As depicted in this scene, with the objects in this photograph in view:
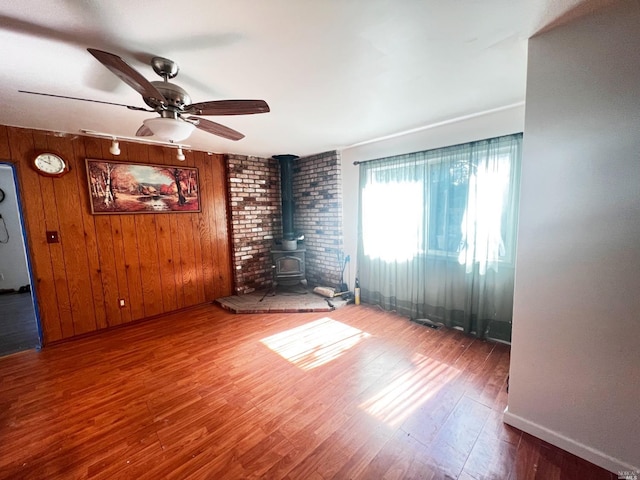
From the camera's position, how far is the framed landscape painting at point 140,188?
318 cm

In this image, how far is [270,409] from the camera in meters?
1.92

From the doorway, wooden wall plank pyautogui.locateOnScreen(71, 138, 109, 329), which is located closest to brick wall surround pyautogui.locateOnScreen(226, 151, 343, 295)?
wooden wall plank pyautogui.locateOnScreen(71, 138, 109, 329)

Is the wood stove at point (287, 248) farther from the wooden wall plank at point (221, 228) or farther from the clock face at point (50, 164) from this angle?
the clock face at point (50, 164)

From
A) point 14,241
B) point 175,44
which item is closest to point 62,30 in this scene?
point 175,44

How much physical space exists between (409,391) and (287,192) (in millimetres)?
3489

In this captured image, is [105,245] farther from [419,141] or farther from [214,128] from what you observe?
[419,141]

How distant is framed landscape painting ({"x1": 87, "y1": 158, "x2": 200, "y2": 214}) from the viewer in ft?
10.4

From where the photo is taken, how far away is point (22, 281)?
509 cm

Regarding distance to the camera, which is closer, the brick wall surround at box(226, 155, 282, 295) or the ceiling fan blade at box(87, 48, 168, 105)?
the ceiling fan blade at box(87, 48, 168, 105)

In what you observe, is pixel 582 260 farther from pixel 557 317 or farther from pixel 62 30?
pixel 62 30

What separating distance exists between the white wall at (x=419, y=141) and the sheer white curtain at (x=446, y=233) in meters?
0.12

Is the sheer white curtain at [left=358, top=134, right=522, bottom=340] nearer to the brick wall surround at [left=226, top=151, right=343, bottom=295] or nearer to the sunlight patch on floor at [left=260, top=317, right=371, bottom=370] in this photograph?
the brick wall surround at [left=226, top=151, right=343, bottom=295]

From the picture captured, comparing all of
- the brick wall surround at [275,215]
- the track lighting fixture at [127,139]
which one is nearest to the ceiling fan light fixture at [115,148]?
the track lighting fixture at [127,139]

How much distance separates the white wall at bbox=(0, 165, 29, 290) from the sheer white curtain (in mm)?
6745
